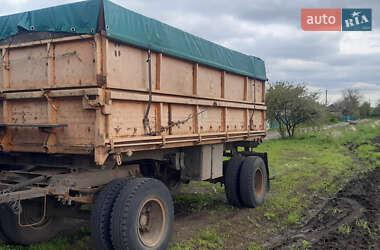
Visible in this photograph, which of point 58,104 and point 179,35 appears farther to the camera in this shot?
point 179,35

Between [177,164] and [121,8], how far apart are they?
2643 millimetres

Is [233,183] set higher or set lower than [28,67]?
lower

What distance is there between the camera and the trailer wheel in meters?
4.84

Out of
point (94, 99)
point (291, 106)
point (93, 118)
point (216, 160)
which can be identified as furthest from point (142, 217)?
point (291, 106)

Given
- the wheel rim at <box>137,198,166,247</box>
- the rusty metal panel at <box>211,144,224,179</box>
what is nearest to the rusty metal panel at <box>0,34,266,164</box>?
the wheel rim at <box>137,198,166,247</box>

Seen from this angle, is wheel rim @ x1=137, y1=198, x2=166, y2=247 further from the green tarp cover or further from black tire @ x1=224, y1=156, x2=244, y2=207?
black tire @ x1=224, y1=156, x2=244, y2=207

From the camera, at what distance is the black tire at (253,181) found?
287 inches

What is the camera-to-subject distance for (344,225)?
20.1 feet

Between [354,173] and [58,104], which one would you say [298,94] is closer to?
[354,173]

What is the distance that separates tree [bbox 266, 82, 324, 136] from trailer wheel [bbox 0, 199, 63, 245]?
929 inches

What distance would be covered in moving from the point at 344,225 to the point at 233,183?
7.24ft

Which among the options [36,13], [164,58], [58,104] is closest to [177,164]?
[164,58]

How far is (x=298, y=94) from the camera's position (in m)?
27.2

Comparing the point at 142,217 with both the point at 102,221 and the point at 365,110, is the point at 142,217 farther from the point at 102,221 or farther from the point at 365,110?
the point at 365,110
